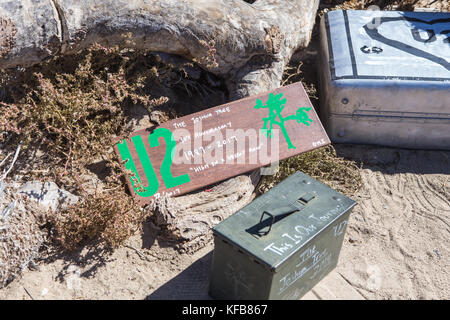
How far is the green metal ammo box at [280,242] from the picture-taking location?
3344mm

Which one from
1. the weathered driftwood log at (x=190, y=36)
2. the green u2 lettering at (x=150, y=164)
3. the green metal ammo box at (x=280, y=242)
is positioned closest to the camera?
the green metal ammo box at (x=280, y=242)

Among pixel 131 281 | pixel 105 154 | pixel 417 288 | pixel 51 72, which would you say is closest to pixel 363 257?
pixel 417 288

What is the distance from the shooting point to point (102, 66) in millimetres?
5125

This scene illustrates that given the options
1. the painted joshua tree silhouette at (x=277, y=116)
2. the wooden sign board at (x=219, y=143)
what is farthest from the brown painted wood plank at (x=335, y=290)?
the painted joshua tree silhouette at (x=277, y=116)

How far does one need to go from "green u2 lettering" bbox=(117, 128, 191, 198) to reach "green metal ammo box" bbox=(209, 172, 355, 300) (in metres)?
1.13

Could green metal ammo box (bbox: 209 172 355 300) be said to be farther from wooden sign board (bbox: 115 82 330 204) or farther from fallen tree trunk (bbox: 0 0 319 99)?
fallen tree trunk (bbox: 0 0 319 99)

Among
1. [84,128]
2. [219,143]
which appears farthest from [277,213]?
[84,128]

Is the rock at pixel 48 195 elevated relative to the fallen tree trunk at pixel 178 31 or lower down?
lower down

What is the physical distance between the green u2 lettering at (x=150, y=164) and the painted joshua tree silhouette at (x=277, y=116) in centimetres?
97

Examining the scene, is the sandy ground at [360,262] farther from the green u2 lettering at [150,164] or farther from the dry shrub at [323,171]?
the green u2 lettering at [150,164]

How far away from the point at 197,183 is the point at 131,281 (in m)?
1.12

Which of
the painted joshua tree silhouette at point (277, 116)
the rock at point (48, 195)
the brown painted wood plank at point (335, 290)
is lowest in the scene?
the brown painted wood plank at point (335, 290)

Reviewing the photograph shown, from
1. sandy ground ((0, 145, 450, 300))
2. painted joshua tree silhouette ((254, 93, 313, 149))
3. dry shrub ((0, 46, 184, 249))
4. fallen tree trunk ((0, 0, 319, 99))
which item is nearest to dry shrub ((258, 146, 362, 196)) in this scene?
sandy ground ((0, 145, 450, 300))

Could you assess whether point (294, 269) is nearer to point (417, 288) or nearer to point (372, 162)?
point (417, 288)
